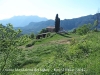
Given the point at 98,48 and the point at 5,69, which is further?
the point at 98,48

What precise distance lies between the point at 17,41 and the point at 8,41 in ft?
1.73

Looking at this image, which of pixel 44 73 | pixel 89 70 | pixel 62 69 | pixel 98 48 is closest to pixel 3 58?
pixel 44 73

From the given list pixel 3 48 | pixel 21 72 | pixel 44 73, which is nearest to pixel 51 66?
pixel 44 73

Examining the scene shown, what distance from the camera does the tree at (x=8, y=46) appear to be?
34.3 feet

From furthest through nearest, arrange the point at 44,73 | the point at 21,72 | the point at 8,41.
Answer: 1. the point at 21,72
2. the point at 44,73
3. the point at 8,41

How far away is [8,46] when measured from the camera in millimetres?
10461

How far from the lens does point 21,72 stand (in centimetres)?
1625

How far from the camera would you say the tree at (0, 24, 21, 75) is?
1045 cm

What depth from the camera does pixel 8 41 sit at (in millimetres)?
10398

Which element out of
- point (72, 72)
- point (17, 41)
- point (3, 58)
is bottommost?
point (72, 72)

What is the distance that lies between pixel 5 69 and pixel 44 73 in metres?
2.28

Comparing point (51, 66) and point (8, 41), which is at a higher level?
point (8, 41)

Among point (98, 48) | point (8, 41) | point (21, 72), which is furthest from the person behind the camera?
point (98, 48)

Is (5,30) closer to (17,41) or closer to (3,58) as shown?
(17,41)
